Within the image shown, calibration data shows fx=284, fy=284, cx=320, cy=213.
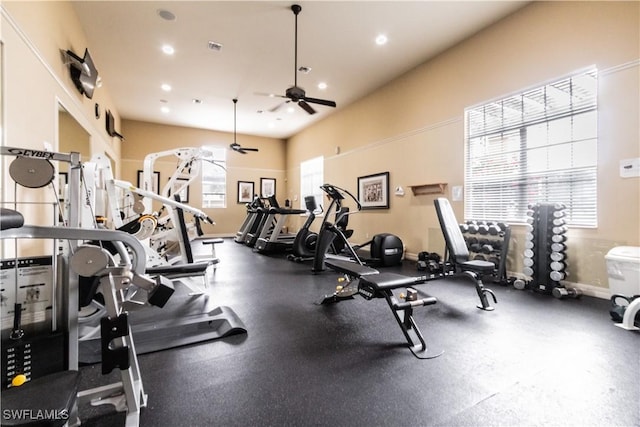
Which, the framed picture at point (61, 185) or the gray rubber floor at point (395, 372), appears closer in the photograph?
the gray rubber floor at point (395, 372)

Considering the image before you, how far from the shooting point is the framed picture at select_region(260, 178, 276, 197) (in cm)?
1036

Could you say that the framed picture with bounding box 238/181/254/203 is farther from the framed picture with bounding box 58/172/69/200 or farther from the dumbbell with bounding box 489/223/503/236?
the dumbbell with bounding box 489/223/503/236

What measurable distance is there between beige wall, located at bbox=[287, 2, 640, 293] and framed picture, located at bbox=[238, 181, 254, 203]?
4.09 metres

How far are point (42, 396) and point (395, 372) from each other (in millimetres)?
1650

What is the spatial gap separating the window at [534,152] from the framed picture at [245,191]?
24.4 feet

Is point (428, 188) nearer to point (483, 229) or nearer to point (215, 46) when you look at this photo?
point (483, 229)

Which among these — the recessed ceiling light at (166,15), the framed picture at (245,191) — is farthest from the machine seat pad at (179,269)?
the framed picture at (245,191)

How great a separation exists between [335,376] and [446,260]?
115 inches

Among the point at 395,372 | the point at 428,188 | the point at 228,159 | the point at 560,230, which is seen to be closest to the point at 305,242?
the point at 428,188

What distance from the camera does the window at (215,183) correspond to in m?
9.44

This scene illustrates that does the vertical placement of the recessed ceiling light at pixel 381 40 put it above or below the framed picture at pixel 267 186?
above

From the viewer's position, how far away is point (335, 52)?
189 inches

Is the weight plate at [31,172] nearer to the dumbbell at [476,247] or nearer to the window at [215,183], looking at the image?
the dumbbell at [476,247]

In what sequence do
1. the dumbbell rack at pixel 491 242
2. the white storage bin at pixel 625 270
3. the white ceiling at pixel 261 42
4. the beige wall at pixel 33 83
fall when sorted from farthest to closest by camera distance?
the white ceiling at pixel 261 42 < the dumbbell rack at pixel 491 242 < the white storage bin at pixel 625 270 < the beige wall at pixel 33 83
